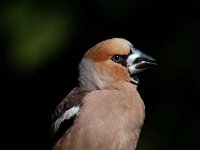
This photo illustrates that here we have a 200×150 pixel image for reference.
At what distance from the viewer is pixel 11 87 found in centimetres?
827

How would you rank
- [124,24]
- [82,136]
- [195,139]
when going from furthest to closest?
[124,24] → [195,139] → [82,136]

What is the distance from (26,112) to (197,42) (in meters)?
1.66

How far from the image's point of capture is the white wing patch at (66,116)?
6766 millimetres

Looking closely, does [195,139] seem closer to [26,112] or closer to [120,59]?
[120,59]

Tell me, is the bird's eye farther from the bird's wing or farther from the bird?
the bird's wing

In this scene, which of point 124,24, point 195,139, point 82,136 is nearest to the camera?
point 82,136

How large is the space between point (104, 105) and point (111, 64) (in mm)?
379

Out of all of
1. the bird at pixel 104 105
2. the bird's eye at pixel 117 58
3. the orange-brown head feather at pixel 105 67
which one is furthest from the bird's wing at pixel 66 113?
the bird's eye at pixel 117 58

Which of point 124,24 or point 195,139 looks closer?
point 195,139

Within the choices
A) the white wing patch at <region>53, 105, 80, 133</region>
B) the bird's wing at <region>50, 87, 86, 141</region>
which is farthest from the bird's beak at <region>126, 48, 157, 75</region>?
the white wing patch at <region>53, 105, 80, 133</region>

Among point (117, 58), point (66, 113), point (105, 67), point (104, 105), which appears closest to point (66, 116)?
point (66, 113)

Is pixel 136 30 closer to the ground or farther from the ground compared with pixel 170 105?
farther from the ground

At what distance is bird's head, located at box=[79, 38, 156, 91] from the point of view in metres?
6.86

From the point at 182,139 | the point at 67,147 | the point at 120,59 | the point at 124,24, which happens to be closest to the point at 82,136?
the point at 67,147
